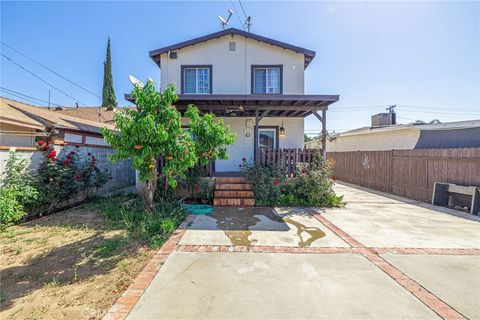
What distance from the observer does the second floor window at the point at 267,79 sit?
10266 mm

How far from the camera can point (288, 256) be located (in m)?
3.71

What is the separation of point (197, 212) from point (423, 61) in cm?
1479

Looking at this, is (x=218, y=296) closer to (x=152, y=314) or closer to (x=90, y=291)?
(x=152, y=314)

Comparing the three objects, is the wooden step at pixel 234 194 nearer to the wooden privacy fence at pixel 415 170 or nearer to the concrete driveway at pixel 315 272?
the concrete driveway at pixel 315 272

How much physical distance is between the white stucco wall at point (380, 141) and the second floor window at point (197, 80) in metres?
11.6

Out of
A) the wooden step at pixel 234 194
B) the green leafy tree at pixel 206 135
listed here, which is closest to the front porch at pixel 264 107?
the wooden step at pixel 234 194

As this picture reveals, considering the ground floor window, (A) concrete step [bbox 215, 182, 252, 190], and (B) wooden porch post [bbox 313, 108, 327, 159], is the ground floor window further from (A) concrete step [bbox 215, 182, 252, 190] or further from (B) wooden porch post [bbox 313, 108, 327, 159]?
(A) concrete step [bbox 215, 182, 252, 190]

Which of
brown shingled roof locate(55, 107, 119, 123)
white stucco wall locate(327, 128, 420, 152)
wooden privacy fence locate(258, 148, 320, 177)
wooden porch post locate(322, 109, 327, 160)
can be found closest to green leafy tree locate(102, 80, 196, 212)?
wooden privacy fence locate(258, 148, 320, 177)

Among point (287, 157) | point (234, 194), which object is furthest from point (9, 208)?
point (287, 157)

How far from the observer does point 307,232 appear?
492 centimetres

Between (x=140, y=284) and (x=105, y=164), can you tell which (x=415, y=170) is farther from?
(x=105, y=164)

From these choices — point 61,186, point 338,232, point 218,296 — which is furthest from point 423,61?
point 61,186

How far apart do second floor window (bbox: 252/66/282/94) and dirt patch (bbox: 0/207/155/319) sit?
27.5 feet

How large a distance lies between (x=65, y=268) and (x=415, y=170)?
11.8 metres
